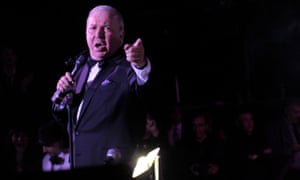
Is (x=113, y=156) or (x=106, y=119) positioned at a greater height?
(x=106, y=119)

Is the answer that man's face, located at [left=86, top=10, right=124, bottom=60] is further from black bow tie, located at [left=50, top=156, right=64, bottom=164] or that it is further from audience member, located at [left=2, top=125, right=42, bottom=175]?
audience member, located at [left=2, top=125, right=42, bottom=175]

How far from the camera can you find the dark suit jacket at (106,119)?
1.97 metres

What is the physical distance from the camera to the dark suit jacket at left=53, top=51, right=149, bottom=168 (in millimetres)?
1968

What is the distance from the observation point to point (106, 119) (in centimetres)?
197

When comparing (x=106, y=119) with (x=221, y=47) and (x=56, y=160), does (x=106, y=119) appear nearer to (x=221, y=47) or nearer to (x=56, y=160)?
(x=56, y=160)

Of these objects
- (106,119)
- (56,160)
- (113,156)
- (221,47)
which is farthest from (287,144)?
(113,156)

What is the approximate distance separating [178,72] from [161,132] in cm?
152

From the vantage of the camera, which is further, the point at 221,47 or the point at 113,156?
the point at 221,47

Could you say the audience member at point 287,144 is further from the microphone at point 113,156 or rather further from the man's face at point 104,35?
the microphone at point 113,156

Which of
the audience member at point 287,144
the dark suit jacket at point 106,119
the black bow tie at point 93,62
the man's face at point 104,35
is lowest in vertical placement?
the audience member at point 287,144

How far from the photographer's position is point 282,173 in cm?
412

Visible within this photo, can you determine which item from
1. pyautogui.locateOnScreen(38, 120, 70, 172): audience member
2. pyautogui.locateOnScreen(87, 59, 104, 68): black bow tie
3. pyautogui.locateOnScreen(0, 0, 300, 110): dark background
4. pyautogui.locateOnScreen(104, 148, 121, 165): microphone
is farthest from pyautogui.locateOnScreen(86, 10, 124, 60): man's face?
pyautogui.locateOnScreen(0, 0, 300, 110): dark background

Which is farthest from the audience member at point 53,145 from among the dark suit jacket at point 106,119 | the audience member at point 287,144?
the audience member at point 287,144

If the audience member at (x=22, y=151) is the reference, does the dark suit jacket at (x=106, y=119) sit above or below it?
above
